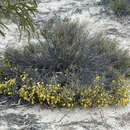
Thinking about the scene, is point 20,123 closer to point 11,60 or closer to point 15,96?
point 15,96

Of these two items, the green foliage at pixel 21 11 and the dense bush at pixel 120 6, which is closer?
the green foliage at pixel 21 11

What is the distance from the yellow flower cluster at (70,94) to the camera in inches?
162

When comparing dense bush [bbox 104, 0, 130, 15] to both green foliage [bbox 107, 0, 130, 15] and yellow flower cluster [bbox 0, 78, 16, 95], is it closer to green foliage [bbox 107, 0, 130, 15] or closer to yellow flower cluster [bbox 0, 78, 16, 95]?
green foliage [bbox 107, 0, 130, 15]

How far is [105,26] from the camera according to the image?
7.38m

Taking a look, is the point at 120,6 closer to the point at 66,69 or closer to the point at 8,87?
the point at 66,69

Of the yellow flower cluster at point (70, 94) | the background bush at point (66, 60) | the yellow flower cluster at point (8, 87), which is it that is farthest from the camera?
the background bush at point (66, 60)

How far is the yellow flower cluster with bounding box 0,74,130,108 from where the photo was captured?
4.12 metres

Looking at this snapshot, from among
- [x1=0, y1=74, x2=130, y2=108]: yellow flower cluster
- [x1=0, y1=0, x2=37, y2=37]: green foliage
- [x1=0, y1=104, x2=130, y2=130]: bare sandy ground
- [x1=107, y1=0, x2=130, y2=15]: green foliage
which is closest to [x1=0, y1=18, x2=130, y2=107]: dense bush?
[x1=0, y1=74, x2=130, y2=108]: yellow flower cluster

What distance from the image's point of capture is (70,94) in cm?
411

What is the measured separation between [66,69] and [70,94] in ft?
2.05

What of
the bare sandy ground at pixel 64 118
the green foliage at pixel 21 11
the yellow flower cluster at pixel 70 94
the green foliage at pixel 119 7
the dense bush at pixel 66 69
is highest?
the green foliage at pixel 119 7

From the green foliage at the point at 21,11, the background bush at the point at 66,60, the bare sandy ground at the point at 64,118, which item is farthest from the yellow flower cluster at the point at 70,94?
the green foliage at the point at 21,11

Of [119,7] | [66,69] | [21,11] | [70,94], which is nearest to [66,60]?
[66,69]

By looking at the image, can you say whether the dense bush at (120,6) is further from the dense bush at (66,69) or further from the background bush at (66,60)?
the background bush at (66,60)
